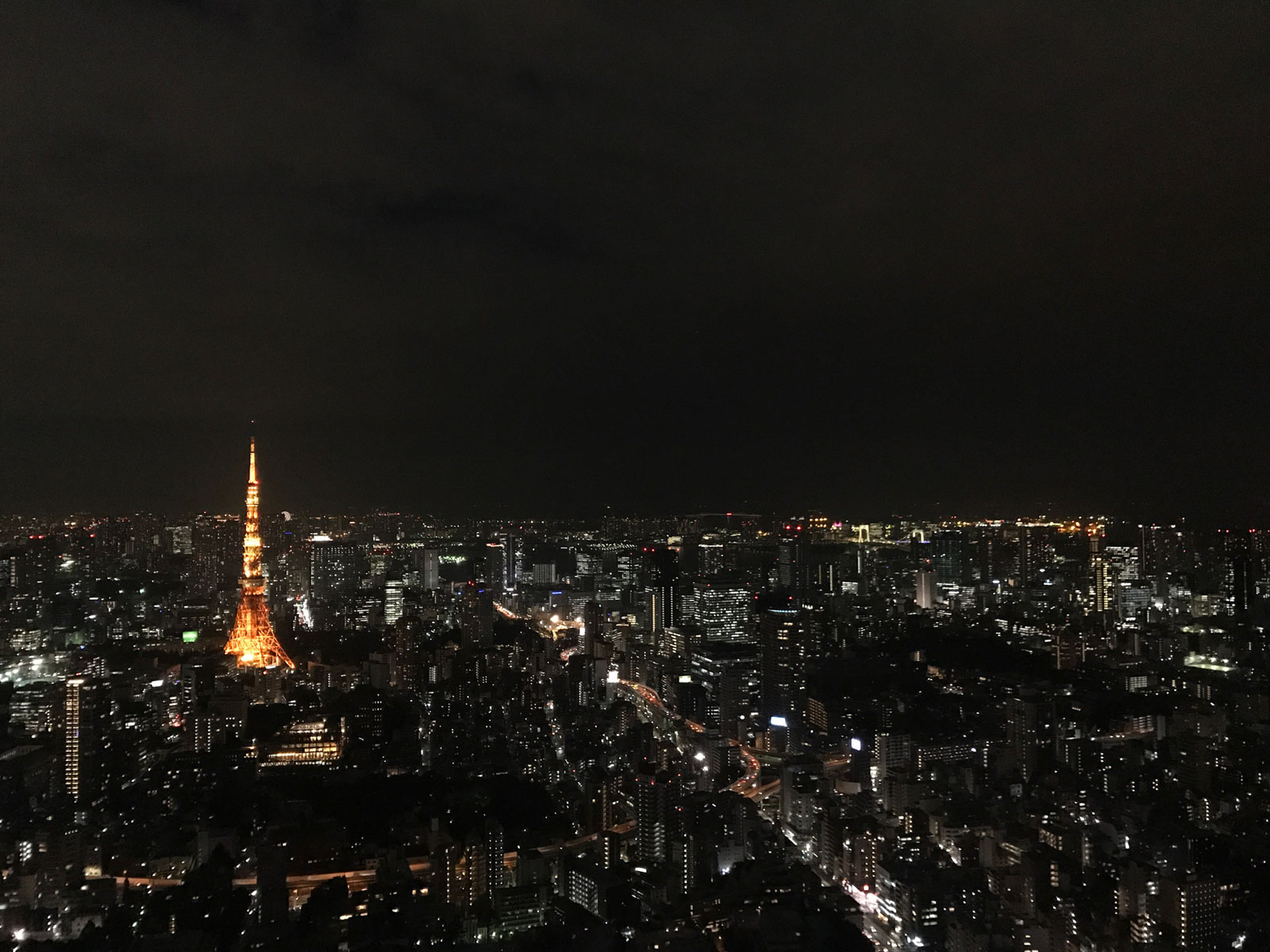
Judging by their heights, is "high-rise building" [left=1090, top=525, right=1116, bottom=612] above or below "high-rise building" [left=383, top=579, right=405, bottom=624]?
above

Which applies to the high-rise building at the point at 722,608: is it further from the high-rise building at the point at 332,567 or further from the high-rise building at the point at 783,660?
the high-rise building at the point at 332,567

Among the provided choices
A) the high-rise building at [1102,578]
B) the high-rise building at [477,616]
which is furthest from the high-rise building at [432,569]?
the high-rise building at [1102,578]

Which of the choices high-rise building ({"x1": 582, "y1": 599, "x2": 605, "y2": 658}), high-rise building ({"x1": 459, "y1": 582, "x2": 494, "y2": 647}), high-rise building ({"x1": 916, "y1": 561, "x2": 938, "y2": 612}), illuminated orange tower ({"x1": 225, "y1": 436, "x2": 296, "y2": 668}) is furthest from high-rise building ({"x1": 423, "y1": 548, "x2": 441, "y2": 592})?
high-rise building ({"x1": 916, "y1": 561, "x2": 938, "y2": 612})

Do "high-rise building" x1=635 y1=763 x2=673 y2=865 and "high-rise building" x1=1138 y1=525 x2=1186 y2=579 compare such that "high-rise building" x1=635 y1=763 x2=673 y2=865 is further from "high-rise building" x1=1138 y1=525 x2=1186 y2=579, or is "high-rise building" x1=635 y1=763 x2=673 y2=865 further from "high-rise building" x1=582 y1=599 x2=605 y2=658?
"high-rise building" x1=582 y1=599 x2=605 y2=658

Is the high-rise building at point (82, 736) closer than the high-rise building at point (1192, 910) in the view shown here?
No

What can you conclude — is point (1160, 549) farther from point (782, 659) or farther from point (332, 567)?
point (332, 567)

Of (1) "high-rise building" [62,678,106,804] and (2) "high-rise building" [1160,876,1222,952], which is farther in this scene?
(1) "high-rise building" [62,678,106,804]

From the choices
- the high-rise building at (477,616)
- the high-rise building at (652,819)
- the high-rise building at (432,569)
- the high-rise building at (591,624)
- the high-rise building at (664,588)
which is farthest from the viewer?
the high-rise building at (432,569)

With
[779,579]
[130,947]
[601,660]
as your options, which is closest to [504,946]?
[130,947]

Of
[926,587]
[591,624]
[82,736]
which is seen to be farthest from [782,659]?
[82,736]
